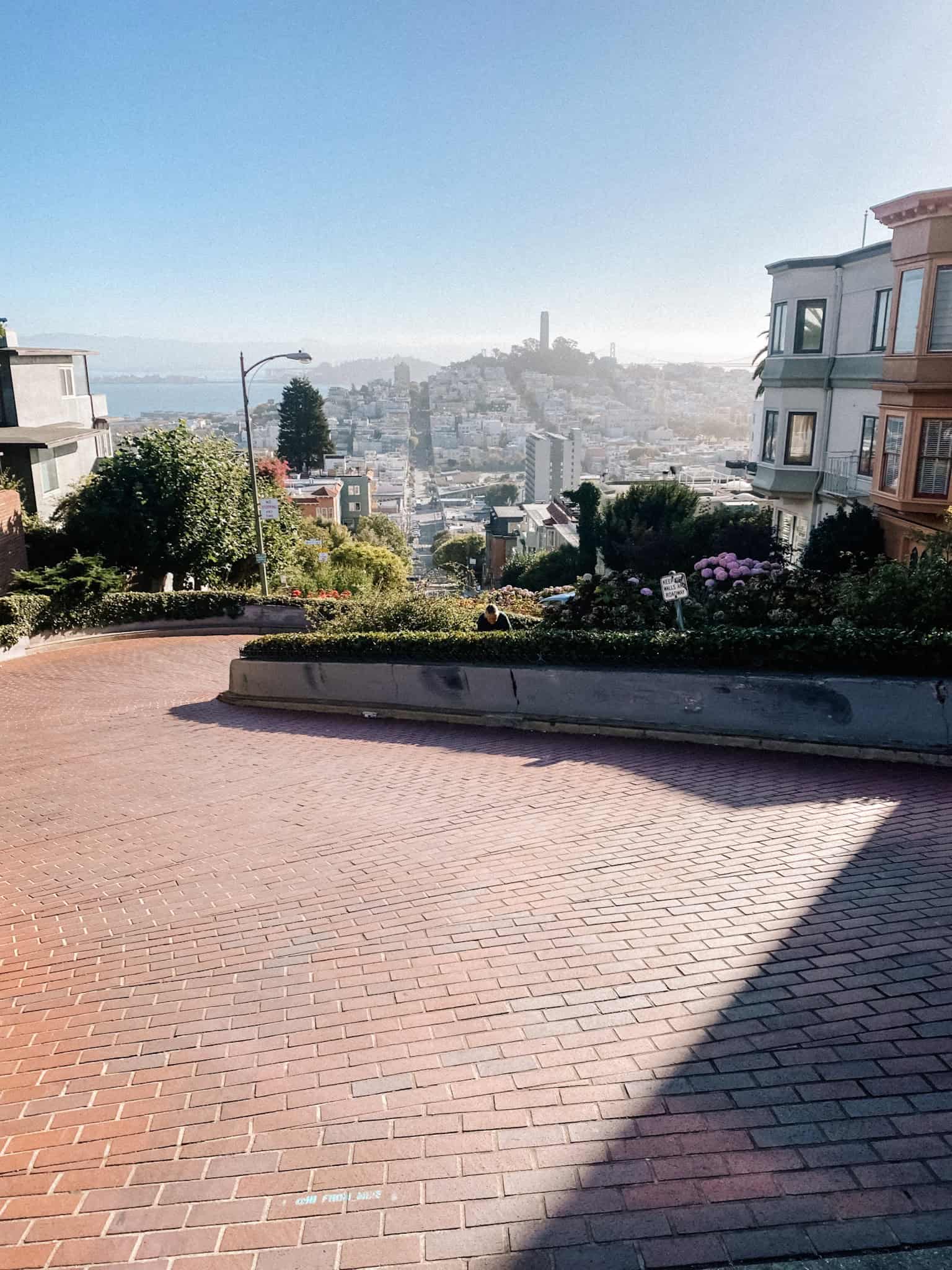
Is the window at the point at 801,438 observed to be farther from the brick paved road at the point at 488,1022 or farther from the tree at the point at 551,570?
the tree at the point at 551,570

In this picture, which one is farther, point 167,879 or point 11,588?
point 11,588

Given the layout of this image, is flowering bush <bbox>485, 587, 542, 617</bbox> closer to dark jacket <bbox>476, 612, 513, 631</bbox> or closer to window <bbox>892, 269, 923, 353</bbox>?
dark jacket <bbox>476, 612, 513, 631</bbox>

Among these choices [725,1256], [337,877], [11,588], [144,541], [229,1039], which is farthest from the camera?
[144,541]

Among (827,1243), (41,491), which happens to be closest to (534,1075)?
(827,1243)

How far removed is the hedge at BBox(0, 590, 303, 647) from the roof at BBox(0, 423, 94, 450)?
22.0 ft

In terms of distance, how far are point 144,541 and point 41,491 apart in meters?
5.81

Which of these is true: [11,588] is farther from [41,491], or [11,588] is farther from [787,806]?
[787,806]

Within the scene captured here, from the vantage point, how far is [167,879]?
8.28 meters

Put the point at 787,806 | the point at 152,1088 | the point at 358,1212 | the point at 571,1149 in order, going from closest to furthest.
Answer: the point at 358,1212 → the point at 571,1149 → the point at 152,1088 → the point at 787,806

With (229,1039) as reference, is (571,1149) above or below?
above

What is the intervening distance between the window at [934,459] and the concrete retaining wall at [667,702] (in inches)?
412

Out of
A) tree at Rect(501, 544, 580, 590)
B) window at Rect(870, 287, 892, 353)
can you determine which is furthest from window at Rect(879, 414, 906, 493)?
tree at Rect(501, 544, 580, 590)

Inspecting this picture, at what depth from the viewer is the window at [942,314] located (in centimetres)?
1781

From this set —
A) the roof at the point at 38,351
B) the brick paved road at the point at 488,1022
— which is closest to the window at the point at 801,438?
the brick paved road at the point at 488,1022
